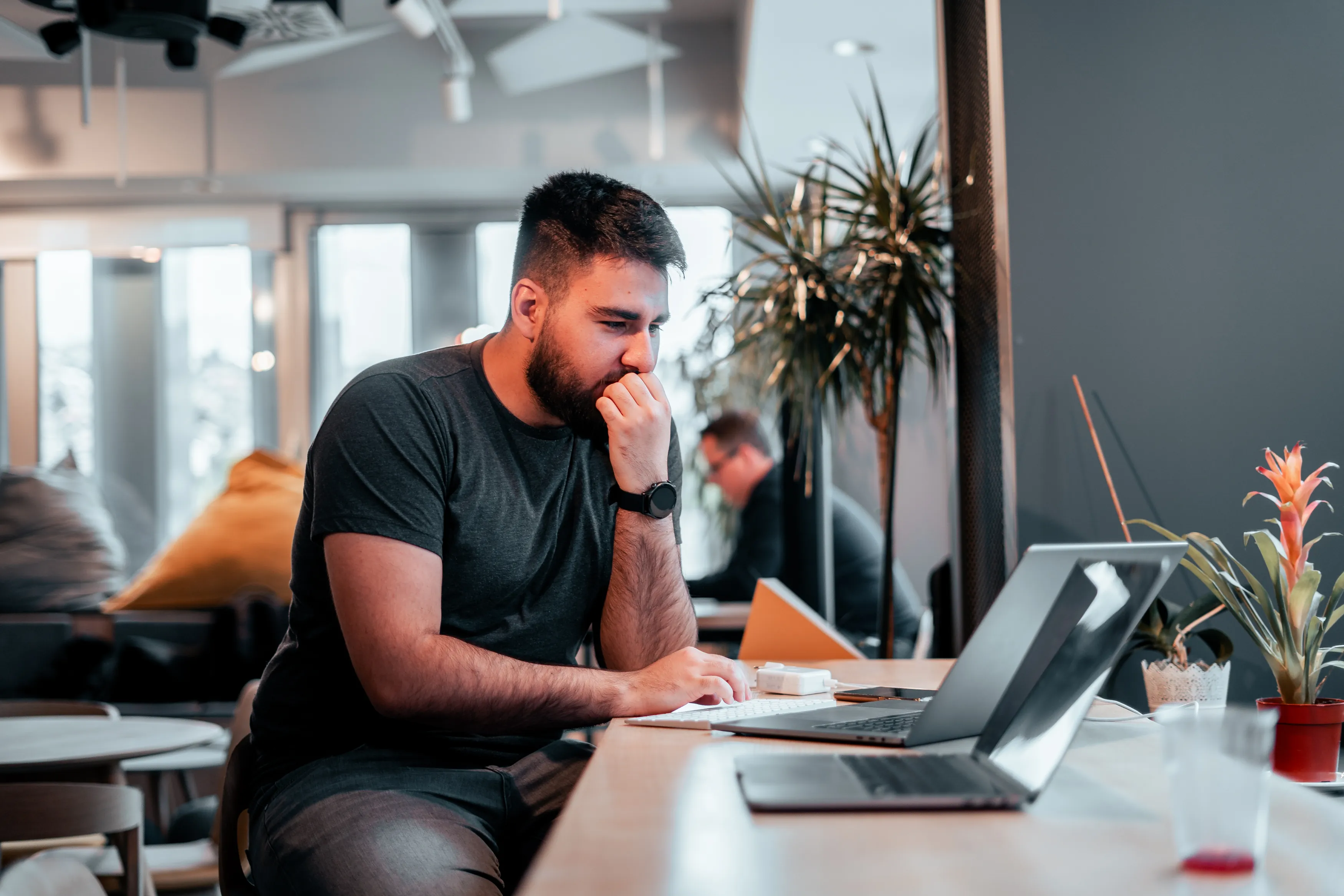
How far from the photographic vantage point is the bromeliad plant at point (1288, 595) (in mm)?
1366

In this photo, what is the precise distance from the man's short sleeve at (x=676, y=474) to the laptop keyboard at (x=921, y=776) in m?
0.78

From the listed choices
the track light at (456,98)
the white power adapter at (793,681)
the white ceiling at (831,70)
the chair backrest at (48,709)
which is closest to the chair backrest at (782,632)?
the white power adapter at (793,681)

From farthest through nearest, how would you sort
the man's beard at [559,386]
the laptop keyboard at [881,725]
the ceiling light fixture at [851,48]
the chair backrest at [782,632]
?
1. the ceiling light fixture at [851,48]
2. the chair backrest at [782,632]
3. the man's beard at [559,386]
4. the laptop keyboard at [881,725]

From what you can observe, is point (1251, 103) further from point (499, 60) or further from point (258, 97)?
point (258, 97)

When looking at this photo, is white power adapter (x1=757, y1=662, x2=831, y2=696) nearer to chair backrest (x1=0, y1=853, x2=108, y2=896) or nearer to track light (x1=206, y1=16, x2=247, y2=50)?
chair backrest (x1=0, y1=853, x2=108, y2=896)

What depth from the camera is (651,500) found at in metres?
1.63

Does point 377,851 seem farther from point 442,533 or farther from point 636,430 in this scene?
point 636,430

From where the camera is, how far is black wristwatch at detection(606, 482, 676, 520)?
1637 mm

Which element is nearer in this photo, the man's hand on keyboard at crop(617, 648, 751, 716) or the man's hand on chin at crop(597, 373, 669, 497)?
the man's hand on keyboard at crop(617, 648, 751, 716)

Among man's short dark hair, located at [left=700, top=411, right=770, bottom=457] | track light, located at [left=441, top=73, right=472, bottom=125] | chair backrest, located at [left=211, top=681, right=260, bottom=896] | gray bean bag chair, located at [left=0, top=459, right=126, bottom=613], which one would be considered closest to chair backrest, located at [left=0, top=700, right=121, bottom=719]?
gray bean bag chair, located at [left=0, top=459, right=126, bottom=613]

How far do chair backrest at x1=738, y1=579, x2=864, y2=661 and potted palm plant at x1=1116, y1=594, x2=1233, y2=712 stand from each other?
1.68 feet

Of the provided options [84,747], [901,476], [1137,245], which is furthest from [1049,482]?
[901,476]

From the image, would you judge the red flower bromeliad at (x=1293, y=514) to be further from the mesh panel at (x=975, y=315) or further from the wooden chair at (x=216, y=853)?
the wooden chair at (x=216, y=853)

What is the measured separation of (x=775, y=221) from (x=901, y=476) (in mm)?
3256
